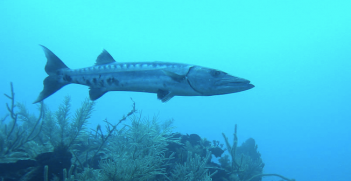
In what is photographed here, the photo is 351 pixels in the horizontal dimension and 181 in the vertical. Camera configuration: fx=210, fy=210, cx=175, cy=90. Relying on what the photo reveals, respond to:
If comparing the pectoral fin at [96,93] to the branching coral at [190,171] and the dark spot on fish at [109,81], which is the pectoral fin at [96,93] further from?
the branching coral at [190,171]

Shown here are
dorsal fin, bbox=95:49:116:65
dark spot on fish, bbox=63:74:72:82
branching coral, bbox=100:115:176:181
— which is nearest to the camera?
branching coral, bbox=100:115:176:181

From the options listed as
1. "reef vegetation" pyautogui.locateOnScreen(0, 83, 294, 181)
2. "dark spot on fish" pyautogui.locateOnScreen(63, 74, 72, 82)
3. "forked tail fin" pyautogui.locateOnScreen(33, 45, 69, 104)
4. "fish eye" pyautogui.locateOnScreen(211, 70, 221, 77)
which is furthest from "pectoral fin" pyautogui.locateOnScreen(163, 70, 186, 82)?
"forked tail fin" pyautogui.locateOnScreen(33, 45, 69, 104)

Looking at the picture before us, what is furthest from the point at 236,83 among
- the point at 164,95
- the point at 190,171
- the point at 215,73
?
the point at 190,171

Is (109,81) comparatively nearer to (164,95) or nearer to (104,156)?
(164,95)

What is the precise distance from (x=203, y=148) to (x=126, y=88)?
15.8 feet

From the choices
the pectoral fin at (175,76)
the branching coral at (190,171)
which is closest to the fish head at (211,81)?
the pectoral fin at (175,76)

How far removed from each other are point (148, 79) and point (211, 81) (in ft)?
4.36

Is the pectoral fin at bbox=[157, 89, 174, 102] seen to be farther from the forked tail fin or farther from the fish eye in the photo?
the forked tail fin

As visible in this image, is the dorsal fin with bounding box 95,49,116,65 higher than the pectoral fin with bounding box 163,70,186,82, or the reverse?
the dorsal fin with bounding box 95,49,116,65

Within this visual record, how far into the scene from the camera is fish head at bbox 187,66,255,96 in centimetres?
374

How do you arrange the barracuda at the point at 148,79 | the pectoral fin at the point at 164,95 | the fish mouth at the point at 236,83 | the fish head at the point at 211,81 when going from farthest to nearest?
1. the pectoral fin at the point at 164,95
2. the barracuda at the point at 148,79
3. the fish head at the point at 211,81
4. the fish mouth at the point at 236,83

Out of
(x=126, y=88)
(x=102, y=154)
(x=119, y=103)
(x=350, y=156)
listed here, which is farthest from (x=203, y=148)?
(x=119, y=103)

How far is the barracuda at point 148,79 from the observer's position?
393 centimetres

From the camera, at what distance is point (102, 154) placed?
7.41 m
